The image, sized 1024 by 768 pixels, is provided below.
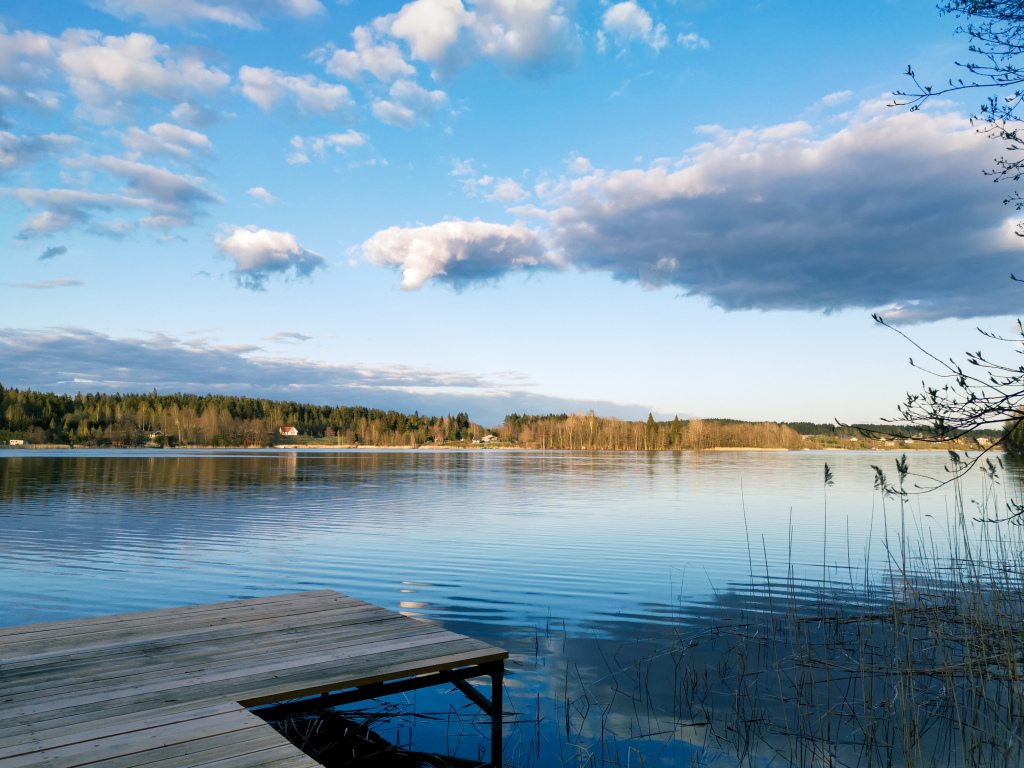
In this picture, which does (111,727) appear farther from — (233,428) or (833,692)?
(233,428)

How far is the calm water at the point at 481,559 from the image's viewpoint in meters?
9.30

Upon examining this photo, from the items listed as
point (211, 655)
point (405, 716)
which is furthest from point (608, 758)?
point (211, 655)

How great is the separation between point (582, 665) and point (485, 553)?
29.3 feet

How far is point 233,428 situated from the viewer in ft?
519

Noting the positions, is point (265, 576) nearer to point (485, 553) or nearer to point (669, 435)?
point (485, 553)

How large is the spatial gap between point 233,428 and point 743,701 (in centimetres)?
16679

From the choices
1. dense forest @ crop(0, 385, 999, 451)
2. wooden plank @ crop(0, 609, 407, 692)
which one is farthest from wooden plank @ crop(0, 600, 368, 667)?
dense forest @ crop(0, 385, 999, 451)

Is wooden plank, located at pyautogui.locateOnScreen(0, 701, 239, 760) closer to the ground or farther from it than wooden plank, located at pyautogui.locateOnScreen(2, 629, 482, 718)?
farther from it

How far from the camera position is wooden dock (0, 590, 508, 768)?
3969mm

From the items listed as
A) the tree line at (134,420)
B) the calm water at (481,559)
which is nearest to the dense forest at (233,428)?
the tree line at (134,420)

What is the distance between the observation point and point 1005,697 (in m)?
7.24

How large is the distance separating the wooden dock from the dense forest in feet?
502

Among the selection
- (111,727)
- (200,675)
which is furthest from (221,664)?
(111,727)

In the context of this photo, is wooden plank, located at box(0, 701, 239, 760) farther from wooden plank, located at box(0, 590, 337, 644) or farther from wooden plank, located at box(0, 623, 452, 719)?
wooden plank, located at box(0, 590, 337, 644)
